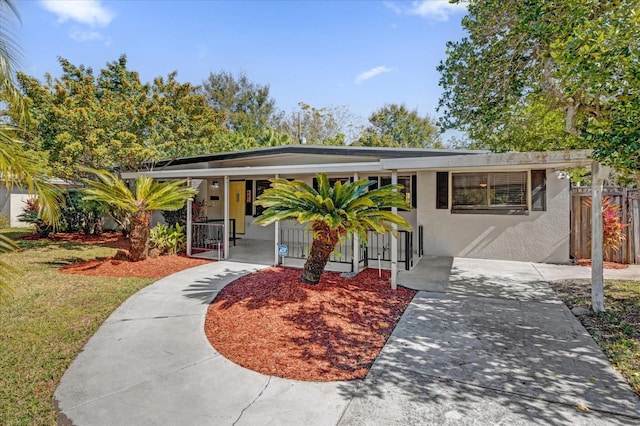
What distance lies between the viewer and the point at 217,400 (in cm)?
308

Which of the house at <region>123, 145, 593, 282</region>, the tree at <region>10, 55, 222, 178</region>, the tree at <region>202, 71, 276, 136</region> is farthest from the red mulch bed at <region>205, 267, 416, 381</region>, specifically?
the tree at <region>202, 71, 276, 136</region>

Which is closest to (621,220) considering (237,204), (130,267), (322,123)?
(237,204)

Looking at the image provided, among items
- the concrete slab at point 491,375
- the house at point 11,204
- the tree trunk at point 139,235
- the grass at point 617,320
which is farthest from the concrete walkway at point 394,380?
the house at point 11,204

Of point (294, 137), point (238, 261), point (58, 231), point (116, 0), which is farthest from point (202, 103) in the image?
point (294, 137)

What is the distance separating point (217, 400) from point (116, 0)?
9591 millimetres

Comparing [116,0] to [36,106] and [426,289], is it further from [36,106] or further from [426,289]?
[426,289]

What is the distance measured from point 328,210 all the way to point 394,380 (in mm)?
2953

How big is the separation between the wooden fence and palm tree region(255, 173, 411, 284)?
18.9 feet

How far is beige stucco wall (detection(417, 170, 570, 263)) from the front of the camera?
856 centimetres

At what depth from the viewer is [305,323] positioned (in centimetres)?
471

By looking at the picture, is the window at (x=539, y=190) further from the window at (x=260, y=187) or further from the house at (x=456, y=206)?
the window at (x=260, y=187)

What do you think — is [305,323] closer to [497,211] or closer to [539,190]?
[497,211]

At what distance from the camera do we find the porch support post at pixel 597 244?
16.8ft

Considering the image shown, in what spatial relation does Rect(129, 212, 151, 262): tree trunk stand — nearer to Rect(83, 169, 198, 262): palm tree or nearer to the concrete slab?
Rect(83, 169, 198, 262): palm tree
